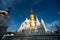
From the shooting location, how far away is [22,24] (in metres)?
53.4

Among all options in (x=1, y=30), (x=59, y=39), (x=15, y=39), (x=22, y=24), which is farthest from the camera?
(x=22, y=24)

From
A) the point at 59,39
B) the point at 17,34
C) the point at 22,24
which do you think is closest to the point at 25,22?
the point at 22,24

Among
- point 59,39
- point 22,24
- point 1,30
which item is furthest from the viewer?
point 22,24

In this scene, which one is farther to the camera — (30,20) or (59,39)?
(30,20)

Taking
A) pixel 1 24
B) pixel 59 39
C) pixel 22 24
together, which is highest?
pixel 22 24

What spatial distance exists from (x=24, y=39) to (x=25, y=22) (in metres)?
23.7

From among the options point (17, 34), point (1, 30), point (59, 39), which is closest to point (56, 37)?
point (59, 39)

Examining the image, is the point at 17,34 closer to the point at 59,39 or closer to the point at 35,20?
the point at 59,39

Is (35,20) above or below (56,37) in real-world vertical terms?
above

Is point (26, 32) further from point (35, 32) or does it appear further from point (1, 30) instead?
point (1, 30)

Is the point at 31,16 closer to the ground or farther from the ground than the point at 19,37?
farther from the ground

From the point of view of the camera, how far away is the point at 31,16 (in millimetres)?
56250

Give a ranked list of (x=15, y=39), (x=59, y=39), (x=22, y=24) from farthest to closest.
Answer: (x=22, y=24) → (x=15, y=39) → (x=59, y=39)

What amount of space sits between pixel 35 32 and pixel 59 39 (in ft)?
17.2
